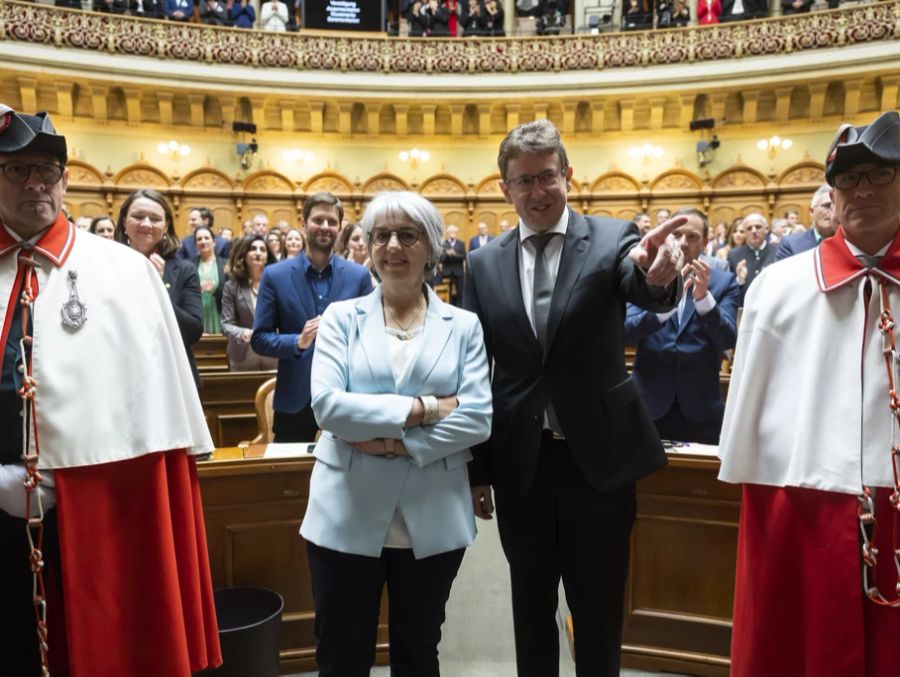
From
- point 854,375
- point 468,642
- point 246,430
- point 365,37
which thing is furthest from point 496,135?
point 854,375

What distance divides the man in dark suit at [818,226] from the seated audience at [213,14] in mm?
10364

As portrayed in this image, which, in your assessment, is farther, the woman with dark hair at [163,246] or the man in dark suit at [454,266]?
the man in dark suit at [454,266]

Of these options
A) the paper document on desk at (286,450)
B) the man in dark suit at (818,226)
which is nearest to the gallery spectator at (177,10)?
the man in dark suit at (818,226)

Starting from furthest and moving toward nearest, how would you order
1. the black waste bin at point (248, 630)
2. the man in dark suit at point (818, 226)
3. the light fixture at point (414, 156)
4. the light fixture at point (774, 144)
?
the light fixture at point (414, 156)
the light fixture at point (774, 144)
the man in dark suit at point (818, 226)
the black waste bin at point (248, 630)

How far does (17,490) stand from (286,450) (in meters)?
1.16

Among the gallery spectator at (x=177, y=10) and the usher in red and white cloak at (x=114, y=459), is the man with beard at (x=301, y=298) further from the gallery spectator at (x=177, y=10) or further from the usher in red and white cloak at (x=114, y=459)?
the gallery spectator at (x=177, y=10)

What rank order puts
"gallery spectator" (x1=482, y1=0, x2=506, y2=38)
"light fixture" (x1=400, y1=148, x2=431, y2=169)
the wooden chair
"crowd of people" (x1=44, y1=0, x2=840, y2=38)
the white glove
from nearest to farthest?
1. the white glove
2. the wooden chair
3. "crowd of people" (x1=44, y1=0, x2=840, y2=38)
4. "gallery spectator" (x1=482, y1=0, x2=506, y2=38)
5. "light fixture" (x1=400, y1=148, x2=431, y2=169)

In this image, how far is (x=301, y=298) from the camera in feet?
9.37

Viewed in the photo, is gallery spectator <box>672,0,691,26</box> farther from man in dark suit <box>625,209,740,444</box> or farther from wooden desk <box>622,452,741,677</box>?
wooden desk <box>622,452,741,677</box>

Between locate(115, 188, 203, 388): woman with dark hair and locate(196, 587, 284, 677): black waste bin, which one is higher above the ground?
locate(115, 188, 203, 388): woman with dark hair

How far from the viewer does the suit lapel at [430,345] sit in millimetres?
1655

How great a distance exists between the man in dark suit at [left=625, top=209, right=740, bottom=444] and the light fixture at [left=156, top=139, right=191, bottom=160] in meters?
10.3

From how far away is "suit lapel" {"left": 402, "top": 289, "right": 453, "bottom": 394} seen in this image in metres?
1.66

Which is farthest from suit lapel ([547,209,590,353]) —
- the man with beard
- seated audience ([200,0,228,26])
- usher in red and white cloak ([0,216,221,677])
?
seated audience ([200,0,228,26])
